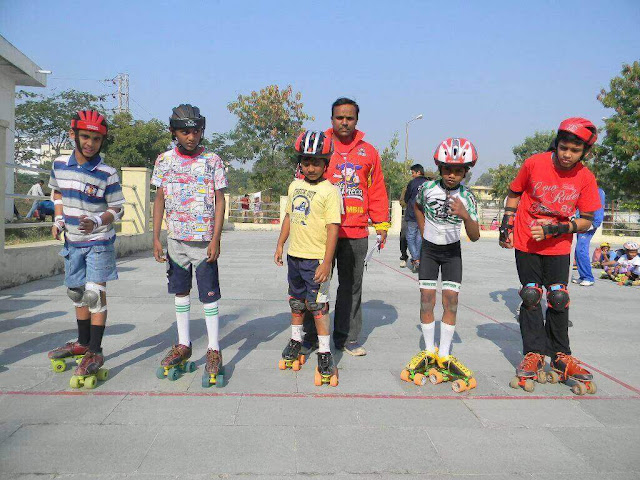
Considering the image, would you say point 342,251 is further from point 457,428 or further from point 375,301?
point 375,301

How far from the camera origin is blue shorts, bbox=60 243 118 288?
385cm

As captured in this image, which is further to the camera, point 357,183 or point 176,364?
point 357,183

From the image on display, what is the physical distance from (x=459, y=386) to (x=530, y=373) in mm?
572

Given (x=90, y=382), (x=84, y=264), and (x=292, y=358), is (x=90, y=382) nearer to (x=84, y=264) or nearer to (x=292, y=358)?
(x=84, y=264)

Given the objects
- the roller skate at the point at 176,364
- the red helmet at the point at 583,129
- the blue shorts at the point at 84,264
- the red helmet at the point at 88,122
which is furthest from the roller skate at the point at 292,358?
the red helmet at the point at 583,129

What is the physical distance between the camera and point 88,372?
3607mm

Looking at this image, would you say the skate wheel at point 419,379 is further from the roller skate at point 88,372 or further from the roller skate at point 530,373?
the roller skate at point 88,372

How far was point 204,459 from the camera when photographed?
2.62 m

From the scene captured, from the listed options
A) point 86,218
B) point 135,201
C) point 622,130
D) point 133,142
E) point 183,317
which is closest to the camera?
point 86,218

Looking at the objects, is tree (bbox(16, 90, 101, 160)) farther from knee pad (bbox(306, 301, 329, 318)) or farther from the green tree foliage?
knee pad (bbox(306, 301, 329, 318))

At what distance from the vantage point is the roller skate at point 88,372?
3574 millimetres

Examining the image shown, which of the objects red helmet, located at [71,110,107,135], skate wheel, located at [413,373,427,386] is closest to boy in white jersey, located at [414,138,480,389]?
skate wheel, located at [413,373,427,386]

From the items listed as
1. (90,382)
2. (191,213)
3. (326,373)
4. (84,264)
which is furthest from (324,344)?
(84,264)

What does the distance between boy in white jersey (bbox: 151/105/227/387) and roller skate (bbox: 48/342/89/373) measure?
675mm
